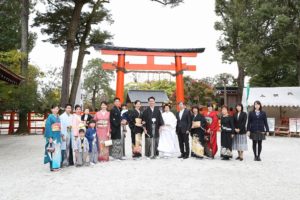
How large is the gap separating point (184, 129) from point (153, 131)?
0.89m

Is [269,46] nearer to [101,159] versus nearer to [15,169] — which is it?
[101,159]

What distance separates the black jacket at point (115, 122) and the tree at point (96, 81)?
39.3 meters

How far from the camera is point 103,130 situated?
9531 millimetres

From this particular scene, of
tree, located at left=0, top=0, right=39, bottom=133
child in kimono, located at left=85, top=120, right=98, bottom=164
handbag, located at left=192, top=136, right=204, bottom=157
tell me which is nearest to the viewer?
child in kimono, located at left=85, top=120, right=98, bottom=164

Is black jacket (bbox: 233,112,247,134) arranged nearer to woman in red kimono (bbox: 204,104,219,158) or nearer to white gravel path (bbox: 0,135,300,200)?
woman in red kimono (bbox: 204,104,219,158)

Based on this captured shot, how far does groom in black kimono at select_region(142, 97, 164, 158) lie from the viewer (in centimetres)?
1011

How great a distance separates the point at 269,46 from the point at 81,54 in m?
11.2

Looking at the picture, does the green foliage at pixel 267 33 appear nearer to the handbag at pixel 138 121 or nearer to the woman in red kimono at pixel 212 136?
the woman in red kimono at pixel 212 136

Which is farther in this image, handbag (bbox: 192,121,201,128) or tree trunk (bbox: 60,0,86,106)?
tree trunk (bbox: 60,0,86,106)

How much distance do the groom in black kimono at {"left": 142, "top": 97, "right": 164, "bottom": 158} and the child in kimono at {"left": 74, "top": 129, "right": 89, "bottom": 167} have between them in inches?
74.4

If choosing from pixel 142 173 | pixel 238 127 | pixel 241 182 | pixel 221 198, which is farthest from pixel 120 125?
pixel 221 198

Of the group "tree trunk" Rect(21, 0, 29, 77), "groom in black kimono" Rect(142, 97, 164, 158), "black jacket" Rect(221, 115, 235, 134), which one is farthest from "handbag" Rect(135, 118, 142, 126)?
"tree trunk" Rect(21, 0, 29, 77)

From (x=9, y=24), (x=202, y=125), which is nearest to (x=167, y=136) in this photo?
(x=202, y=125)

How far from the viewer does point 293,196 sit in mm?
5625
